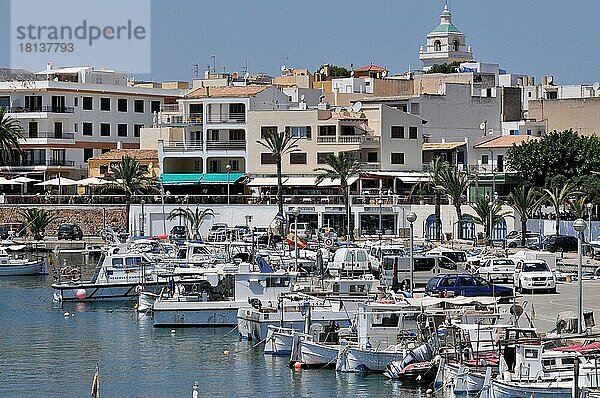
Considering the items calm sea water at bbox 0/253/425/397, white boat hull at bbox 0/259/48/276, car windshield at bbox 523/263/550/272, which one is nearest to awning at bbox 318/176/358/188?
white boat hull at bbox 0/259/48/276

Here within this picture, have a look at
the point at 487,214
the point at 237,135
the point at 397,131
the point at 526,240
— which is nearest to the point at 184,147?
the point at 237,135

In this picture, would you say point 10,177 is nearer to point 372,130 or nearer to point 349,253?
point 372,130

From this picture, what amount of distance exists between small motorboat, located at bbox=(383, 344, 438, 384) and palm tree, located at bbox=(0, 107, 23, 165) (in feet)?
227

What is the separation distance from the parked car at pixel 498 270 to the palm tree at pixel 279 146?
107 ft

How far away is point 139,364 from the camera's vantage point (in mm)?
43094

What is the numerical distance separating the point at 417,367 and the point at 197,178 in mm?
66198

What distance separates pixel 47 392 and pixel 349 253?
87.2 ft

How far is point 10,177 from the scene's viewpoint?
105 meters

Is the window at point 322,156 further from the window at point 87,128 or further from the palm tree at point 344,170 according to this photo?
the window at point 87,128

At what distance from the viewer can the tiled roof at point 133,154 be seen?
105875mm

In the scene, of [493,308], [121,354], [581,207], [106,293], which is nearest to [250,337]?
[121,354]

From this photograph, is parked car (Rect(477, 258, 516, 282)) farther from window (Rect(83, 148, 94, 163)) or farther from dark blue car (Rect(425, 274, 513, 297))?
window (Rect(83, 148, 94, 163))

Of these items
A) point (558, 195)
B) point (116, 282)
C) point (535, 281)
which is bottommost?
point (116, 282)

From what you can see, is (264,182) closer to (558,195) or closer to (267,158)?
(267,158)
